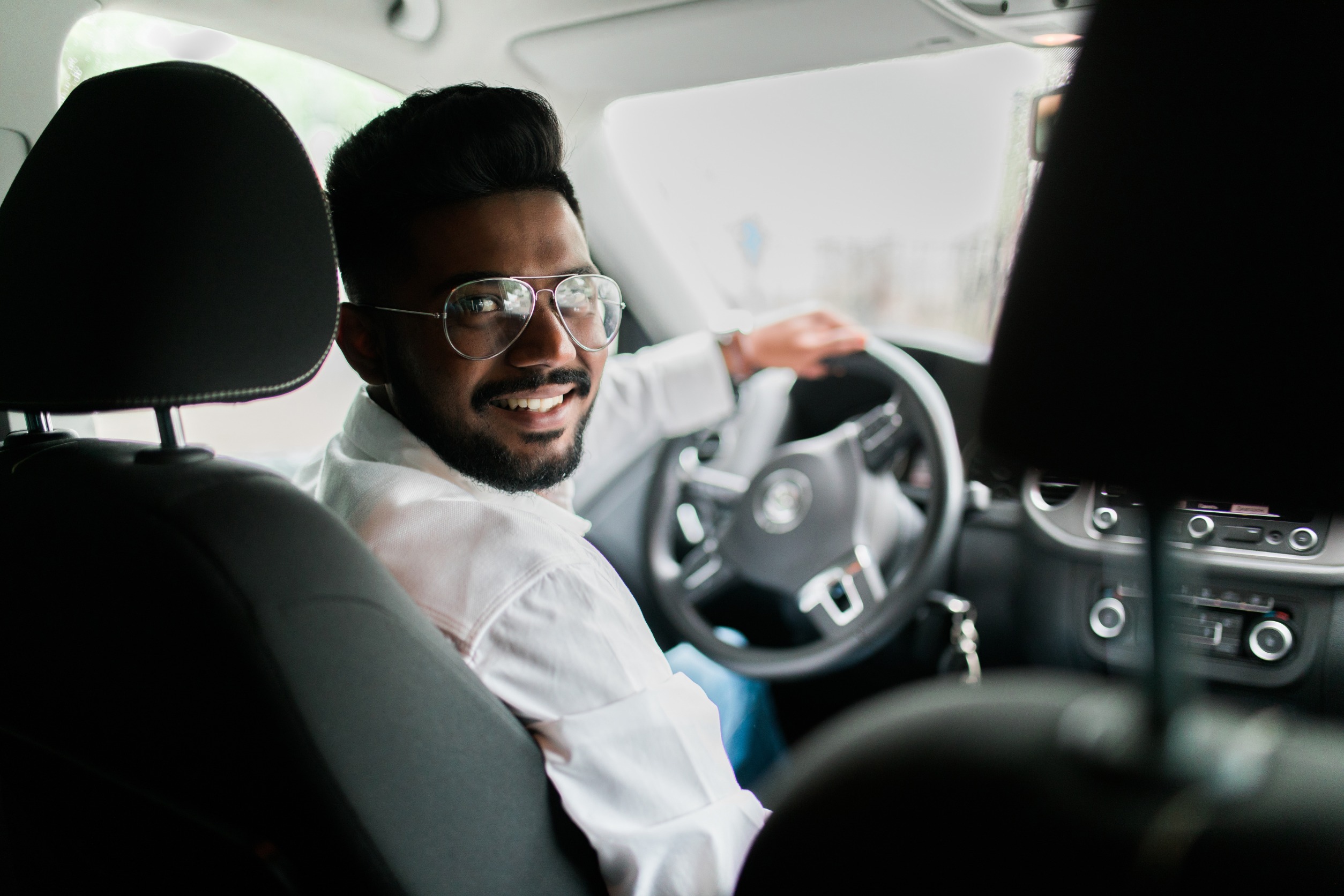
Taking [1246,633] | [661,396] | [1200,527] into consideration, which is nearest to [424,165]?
[661,396]

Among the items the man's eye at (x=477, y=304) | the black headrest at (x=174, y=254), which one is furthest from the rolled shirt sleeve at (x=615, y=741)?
the man's eye at (x=477, y=304)

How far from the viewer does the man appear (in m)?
0.91

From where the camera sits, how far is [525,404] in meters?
1.29

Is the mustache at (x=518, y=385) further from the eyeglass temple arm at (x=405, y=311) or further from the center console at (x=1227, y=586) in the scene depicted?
the center console at (x=1227, y=586)

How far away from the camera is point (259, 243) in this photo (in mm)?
790

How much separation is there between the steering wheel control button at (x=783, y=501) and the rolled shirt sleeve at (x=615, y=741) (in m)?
1.07

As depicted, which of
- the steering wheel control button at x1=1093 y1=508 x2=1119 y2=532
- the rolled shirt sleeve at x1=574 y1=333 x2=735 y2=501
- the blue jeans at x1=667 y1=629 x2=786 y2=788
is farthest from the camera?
the rolled shirt sleeve at x1=574 y1=333 x2=735 y2=501

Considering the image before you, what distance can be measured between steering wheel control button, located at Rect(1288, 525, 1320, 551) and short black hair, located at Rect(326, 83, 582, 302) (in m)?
1.35

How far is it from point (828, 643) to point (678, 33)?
1226 millimetres

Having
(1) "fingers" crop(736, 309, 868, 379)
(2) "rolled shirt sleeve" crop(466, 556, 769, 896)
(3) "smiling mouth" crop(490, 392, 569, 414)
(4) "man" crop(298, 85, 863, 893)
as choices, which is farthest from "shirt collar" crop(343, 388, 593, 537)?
(1) "fingers" crop(736, 309, 868, 379)

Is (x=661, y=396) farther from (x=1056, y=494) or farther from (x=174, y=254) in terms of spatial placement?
(x=174, y=254)

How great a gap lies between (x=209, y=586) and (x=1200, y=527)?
1.61 meters

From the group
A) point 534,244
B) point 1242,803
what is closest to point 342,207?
point 534,244

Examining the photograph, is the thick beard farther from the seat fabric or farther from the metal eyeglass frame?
the seat fabric
